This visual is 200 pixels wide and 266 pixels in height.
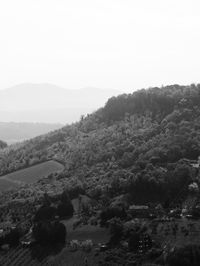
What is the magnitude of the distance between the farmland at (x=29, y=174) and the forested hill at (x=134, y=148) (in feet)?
12.7

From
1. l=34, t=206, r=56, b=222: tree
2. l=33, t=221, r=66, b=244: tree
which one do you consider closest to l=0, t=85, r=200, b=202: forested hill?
l=34, t=206, r=56, b=222: tree

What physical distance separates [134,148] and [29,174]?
3038cm

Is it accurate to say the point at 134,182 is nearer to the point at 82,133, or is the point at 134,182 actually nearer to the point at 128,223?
the point at 128,223

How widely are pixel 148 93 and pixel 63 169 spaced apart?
49563 millimetres

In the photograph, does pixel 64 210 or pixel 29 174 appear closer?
pixel 64 210

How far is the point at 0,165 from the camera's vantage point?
584ft

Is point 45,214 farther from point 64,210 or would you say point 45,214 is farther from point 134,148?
point 134,148

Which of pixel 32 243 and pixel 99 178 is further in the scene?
pixel 99 178

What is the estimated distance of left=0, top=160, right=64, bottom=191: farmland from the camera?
503 ft

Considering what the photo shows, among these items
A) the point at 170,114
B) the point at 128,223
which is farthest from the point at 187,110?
the point at 128,223

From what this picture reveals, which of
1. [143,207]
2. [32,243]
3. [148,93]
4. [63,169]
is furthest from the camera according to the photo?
[148,93]

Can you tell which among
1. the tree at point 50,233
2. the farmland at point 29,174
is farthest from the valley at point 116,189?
the farmland at point 29,174

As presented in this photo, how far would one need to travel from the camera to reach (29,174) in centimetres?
15888

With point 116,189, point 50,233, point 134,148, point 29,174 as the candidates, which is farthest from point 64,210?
point 29,174
